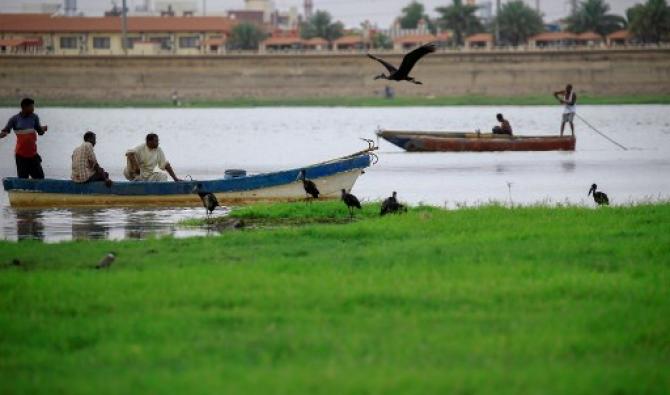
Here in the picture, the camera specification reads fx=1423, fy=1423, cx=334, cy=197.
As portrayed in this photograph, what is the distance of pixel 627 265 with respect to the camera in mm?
12141

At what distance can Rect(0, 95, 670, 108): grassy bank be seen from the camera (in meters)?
88.2

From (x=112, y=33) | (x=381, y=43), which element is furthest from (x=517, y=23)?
(x=112, y=33)

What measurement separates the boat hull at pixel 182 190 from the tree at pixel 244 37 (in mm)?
102081

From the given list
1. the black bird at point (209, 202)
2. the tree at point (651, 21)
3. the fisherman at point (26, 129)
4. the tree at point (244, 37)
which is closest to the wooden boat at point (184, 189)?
the fisherman at point (26, 129)

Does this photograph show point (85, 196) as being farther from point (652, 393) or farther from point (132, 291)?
point (652, 393)

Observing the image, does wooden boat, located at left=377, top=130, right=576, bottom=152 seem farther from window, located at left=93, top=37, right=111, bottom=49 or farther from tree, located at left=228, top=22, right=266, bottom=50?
tree, located at left=228, top=22, right=266, bottom=50

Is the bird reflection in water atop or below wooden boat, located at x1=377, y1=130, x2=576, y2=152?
below

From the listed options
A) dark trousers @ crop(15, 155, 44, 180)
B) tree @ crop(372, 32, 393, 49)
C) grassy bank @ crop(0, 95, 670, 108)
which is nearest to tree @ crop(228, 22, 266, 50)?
tree @ crop(372, 32, 393, 49)

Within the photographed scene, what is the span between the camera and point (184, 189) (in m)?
20.2

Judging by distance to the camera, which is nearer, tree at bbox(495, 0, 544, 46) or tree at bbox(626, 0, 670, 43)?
tree at bbox(626, 0, 670, 43)

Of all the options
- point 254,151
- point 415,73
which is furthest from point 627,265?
point 415,73

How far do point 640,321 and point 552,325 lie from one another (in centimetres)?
61

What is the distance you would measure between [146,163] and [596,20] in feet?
338

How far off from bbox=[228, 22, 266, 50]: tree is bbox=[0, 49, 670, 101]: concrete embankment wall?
90.7ft
